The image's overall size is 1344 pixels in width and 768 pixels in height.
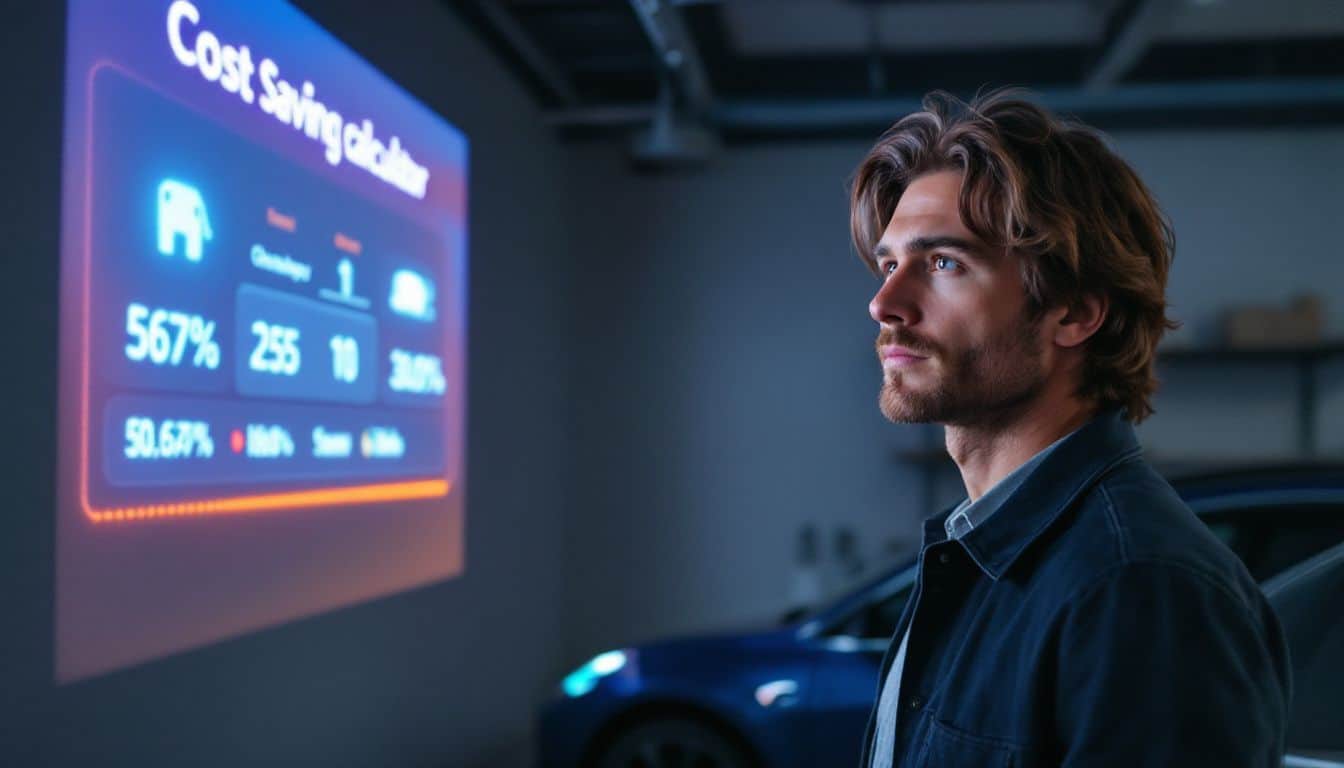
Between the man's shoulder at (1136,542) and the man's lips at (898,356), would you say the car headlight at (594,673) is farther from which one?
the man's shoulder at (1136,542)

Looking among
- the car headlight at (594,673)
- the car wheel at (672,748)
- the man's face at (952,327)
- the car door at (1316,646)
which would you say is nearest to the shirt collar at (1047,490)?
the man's face at (952,327)

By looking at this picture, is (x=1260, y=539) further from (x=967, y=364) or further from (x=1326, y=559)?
(x=967, y=364)

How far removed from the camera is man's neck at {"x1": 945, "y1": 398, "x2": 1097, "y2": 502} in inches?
47.9

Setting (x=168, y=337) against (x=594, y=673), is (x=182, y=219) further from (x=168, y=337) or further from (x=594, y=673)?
(x=594, y=673)

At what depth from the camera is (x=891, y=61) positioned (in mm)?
6340

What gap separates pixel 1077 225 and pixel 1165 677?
0.54 metres

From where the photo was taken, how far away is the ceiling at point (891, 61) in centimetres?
543

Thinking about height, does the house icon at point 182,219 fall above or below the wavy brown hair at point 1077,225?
above

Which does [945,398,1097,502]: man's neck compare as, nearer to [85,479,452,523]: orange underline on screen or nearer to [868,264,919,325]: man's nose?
[868,264,919,325]: man's nose

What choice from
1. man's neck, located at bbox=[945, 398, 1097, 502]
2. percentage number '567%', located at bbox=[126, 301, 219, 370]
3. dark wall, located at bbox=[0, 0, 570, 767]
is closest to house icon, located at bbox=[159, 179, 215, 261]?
percentage number '567%', located at bbox=[126, 301, 219, 370]

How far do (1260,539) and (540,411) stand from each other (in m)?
3.91

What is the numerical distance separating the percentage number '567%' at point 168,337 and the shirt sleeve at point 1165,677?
84.6 inches

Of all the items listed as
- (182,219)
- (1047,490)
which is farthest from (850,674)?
(1047,490)

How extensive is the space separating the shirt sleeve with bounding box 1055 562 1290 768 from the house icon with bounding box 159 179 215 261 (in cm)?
227
